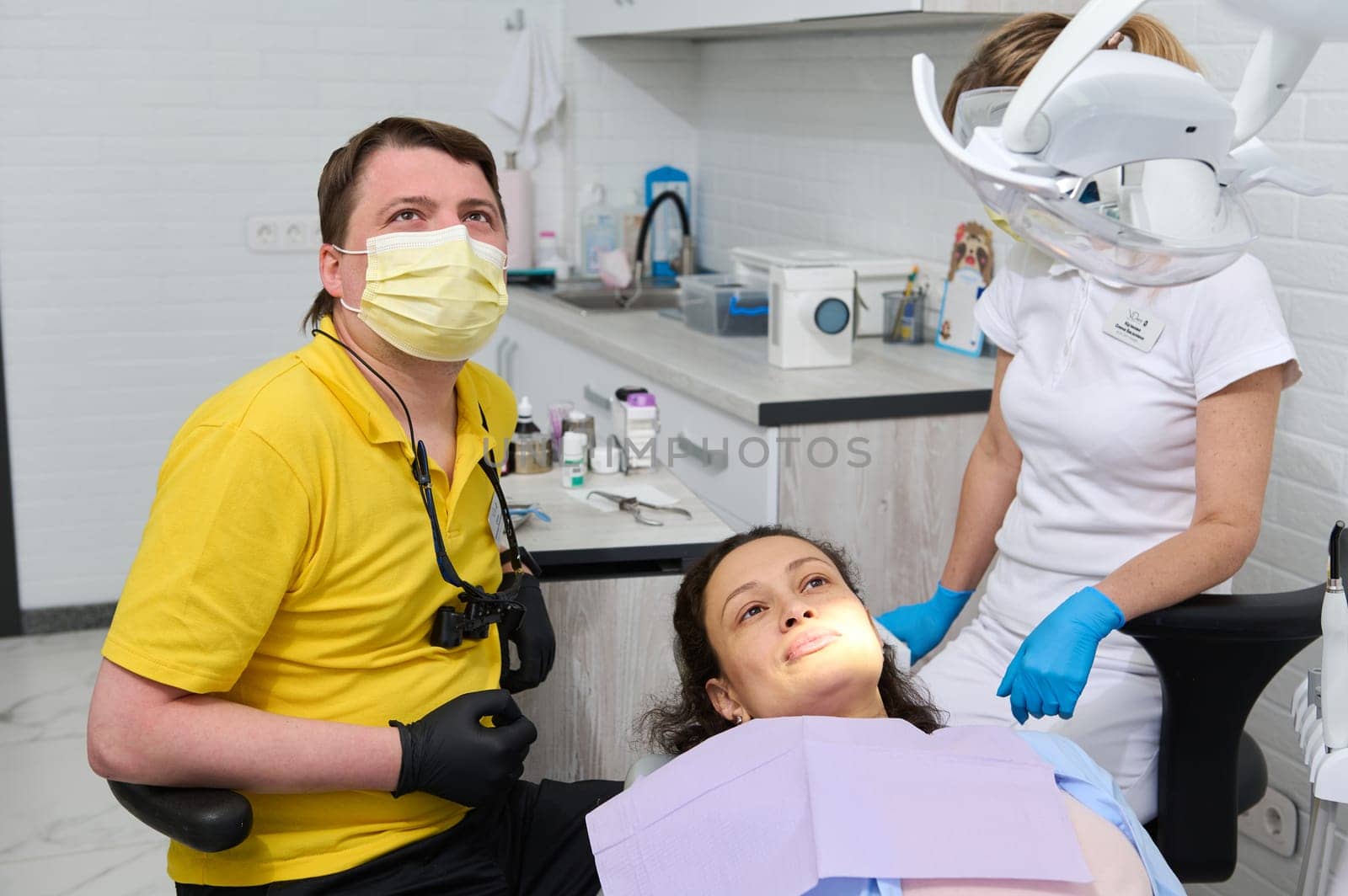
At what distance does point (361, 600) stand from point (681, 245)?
3090mm

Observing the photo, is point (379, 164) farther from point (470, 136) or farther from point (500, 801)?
point (500, 801)

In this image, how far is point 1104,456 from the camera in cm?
186

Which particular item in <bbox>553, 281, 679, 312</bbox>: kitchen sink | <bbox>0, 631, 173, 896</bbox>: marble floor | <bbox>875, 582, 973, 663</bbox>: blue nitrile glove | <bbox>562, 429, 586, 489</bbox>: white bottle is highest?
<bbox>553, 281, 679, 312</bbox>: kitchen sink

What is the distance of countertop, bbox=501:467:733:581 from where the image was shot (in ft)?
6.49

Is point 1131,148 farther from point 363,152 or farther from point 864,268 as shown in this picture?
point 864,268

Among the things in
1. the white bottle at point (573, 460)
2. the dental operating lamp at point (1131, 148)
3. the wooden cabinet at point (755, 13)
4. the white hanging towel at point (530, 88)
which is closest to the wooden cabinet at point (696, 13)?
the wooden cabinet at point (755, 13)

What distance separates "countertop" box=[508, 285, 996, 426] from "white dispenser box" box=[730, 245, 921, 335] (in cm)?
A: 5

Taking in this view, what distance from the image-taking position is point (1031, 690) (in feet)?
5.47

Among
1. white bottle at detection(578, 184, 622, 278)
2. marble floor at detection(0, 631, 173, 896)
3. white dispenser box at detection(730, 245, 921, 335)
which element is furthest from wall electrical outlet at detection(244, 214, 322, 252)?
white dispenser box at detection(730, 245, 921, 335)

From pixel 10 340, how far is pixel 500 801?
289 centimetres

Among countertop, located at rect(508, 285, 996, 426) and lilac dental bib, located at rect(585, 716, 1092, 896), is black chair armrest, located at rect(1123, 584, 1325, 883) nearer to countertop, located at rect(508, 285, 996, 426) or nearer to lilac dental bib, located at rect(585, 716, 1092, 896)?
lilac dental bib, located at rect(585, 716, 1092, 896)

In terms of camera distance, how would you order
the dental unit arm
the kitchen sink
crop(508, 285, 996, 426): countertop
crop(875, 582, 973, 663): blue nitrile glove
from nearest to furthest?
the dental unit arm < crop(875, 582, 973, 663): blue nitrile glove < crop(508, 285, 996, 426): countertop < the kitchen sink

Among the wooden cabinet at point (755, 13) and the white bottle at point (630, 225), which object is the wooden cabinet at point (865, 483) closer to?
the wooden cabinet at point (755, 13)

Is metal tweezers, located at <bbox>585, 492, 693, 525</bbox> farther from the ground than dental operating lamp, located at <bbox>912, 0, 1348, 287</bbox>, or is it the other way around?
dental operating lamp, located at <bbox>912, 0, 1348, 287</bbox>
